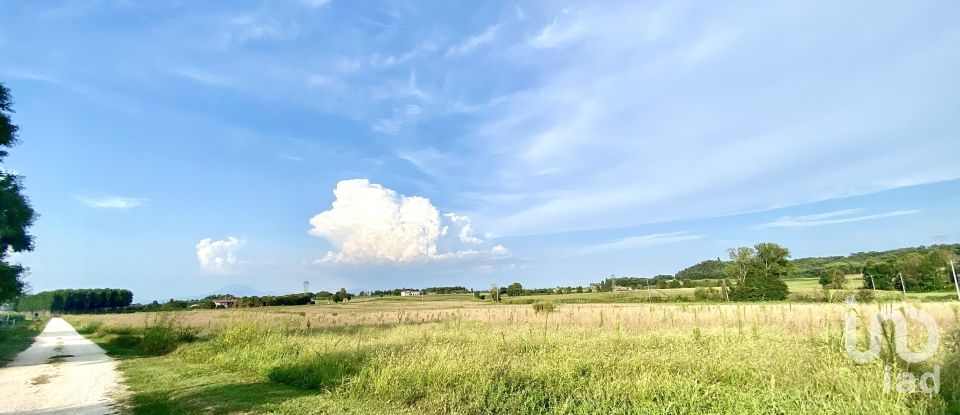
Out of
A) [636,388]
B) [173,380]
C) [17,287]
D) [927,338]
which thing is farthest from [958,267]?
[17,287]

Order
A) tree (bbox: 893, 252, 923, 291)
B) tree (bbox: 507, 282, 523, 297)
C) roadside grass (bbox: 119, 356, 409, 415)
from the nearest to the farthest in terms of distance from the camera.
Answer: roadside grass (bbox: 119, 356, 409, 415) < tree (bbox: 893, 252, 923, 291) < tree (bbox: 507, 282, 523, 297)

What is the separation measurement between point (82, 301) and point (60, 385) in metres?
152

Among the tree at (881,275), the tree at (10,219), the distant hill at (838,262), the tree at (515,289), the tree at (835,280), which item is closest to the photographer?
the tree at (10,219)

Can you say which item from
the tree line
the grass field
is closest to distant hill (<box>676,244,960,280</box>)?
the grass field

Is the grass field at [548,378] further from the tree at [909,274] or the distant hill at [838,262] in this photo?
the distant hill at [838,262]

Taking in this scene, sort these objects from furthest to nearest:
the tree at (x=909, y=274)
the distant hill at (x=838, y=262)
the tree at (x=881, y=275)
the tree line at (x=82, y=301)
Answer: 1. the tree line at (x=82, y=301)
2. the distant hill at (x=838, y=262)
3. the tree at (x=881, y=275)
4. the tree at (x=909, y=274)

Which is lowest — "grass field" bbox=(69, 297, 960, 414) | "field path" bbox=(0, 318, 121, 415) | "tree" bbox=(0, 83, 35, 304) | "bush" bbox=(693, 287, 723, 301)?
"bush" bbox=(693, 287, 723, 301)

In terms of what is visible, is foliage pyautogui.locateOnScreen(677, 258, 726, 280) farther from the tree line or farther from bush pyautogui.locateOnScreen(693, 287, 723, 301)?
the tree line

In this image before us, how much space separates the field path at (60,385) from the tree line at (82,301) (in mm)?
130999

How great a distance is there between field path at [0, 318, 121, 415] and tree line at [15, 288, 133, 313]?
131m

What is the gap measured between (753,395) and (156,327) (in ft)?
78.2

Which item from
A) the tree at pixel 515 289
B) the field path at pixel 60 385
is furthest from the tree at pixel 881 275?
the field path at pixel 60 385

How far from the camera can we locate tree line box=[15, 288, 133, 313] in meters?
123

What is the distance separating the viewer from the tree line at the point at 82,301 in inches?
4855
